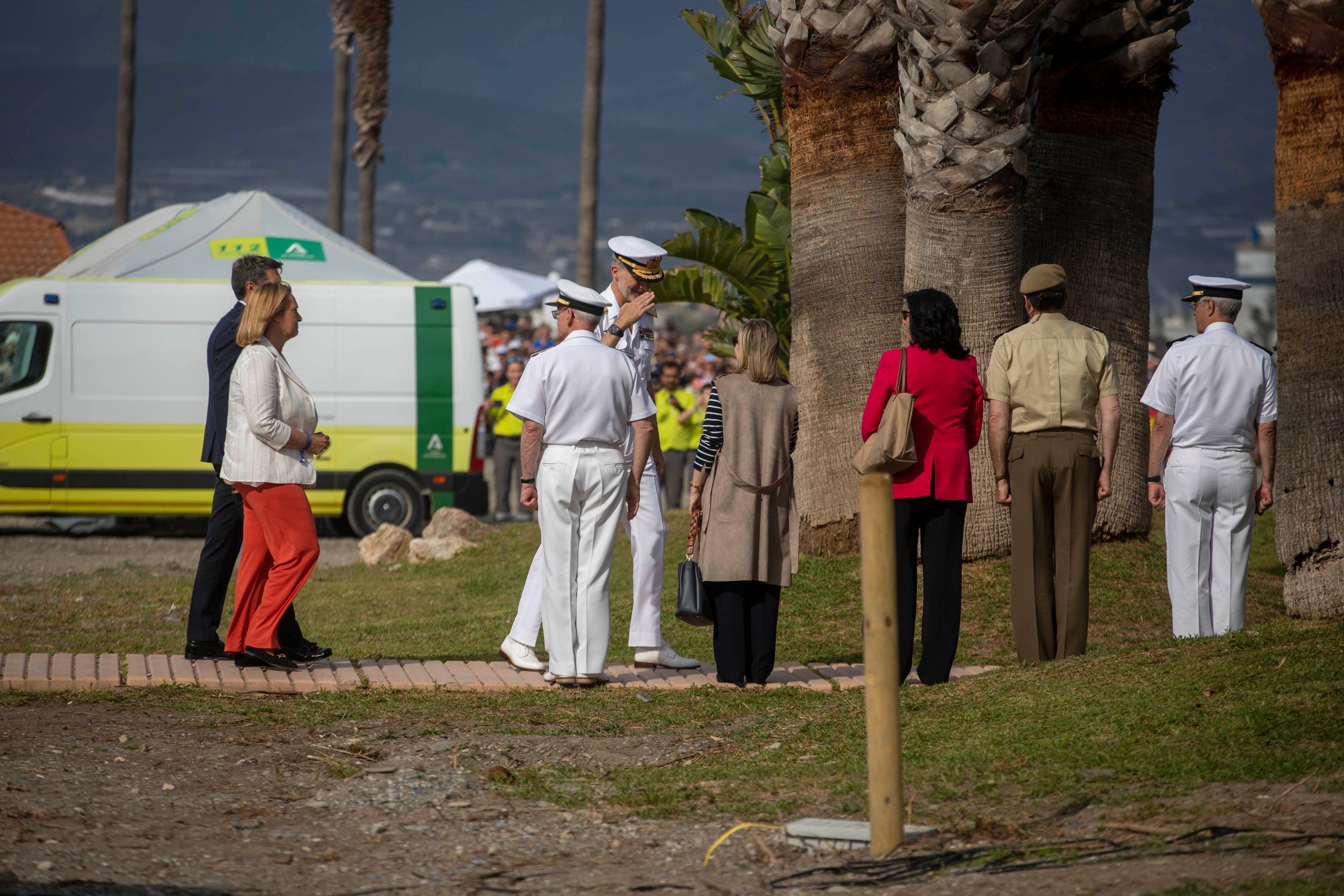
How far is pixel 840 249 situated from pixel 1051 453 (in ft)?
11.3

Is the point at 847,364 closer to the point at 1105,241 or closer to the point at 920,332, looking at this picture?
the point at 1105,241

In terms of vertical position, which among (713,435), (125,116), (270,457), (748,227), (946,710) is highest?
(125,116)

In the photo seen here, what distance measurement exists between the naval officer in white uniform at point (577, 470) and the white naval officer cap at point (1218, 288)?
3183 mm


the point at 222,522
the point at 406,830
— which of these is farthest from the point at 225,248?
the point at 406,830

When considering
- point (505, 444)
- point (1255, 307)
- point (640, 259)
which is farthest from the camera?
point (1255, 307)

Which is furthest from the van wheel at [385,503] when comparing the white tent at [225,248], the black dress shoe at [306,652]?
the black dress shoe at [306,652]

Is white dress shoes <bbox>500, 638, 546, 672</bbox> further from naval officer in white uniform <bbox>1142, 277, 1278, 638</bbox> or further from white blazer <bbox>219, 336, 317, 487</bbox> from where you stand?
naval officer in white uniform <bbox>1142, 277, 1278, 638</bbox>

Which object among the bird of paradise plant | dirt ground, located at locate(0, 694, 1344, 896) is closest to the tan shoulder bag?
dirt ground, located at locate(0, 694, 1344, 896)

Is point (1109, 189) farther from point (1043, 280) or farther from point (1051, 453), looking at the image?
point (1051, 453)

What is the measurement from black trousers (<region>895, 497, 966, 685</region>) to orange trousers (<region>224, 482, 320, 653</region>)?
2774 millimetres

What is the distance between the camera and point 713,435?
626 centimetres

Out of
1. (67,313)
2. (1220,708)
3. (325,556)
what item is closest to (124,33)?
(67,313)

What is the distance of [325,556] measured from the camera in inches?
538

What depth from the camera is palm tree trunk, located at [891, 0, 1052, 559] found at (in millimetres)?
7918
